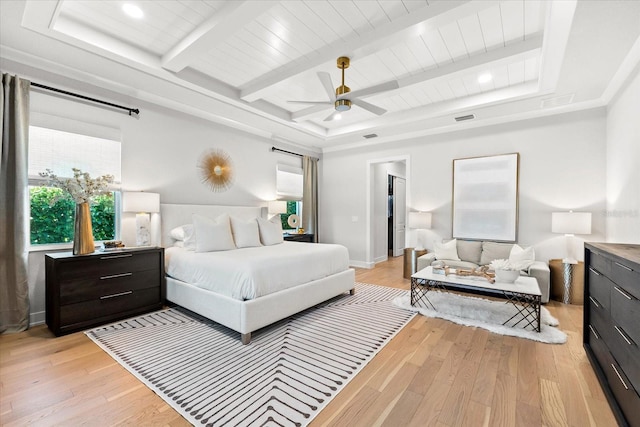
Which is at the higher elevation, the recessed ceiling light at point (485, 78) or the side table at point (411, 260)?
the recessed ceiling light at point (485, 78)

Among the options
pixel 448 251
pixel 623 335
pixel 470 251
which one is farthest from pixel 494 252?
pixel 623 335

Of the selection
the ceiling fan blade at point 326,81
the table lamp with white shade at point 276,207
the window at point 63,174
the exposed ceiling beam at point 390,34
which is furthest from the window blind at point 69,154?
the ceiling fan blade at point 326,81

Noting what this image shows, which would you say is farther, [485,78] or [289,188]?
[289,188]

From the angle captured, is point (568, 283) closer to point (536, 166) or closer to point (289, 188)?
point (536, 166)

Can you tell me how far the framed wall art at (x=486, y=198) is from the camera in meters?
4.48

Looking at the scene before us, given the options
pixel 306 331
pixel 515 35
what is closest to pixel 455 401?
pixel 306 331

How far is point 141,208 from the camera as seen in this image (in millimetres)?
3469

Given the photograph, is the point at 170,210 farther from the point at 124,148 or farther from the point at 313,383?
the point at 313,383

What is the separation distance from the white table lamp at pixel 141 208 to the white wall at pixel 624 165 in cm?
518

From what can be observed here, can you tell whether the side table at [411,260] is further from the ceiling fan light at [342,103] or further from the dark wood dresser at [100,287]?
the dark wood dresser at [100,287]

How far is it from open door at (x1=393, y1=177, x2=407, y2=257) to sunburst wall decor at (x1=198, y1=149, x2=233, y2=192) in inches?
177

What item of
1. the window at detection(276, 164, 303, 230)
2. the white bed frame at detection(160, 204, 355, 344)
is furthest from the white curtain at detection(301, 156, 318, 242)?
the white bed frame at detection(160, 204, 355, 344)

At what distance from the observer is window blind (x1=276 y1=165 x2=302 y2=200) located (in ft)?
19.3

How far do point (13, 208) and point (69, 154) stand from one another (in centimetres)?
76
